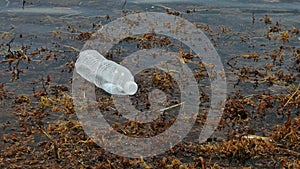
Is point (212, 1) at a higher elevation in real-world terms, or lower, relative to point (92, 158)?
higher

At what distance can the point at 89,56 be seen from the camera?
23.2 ft

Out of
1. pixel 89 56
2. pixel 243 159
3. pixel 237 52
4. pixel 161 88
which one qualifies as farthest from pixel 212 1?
pixel 243 159

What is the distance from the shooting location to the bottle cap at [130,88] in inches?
230

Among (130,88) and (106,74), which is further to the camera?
(106,74)

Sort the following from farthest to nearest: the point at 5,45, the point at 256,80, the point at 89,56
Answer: the point at 5,45
the point at 89,56
the point at 256,80

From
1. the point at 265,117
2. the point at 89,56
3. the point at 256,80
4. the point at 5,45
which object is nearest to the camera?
the point at 265,117

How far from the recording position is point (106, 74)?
6.17m

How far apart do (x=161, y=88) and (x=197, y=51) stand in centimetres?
158

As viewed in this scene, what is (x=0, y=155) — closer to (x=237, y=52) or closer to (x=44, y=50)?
(x=44, y=50)

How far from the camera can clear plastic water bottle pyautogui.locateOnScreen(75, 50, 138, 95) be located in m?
5.89

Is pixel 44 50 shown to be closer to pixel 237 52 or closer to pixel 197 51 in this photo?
pixel 197 51

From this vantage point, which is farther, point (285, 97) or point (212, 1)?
point (212, 1)

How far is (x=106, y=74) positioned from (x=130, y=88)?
1.59ft

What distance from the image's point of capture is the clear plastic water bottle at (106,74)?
5.89 metres
